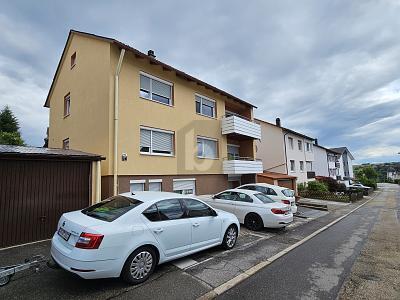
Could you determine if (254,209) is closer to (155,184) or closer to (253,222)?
(253,222)

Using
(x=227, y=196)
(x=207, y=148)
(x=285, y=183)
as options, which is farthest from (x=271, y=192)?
(x=285, y=183)

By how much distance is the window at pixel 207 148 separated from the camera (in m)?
14.5

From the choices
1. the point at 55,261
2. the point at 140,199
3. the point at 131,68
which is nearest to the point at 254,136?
the point at 131,68

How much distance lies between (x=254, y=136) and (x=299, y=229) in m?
8.26

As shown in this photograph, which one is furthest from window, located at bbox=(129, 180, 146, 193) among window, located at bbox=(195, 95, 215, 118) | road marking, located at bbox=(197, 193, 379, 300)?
road marking, located at bbox=(197, 193, 379, 300)

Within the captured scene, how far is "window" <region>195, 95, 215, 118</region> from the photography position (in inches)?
A: 583

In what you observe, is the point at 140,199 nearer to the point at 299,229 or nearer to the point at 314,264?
the point at 314,264

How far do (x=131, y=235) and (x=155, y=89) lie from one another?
9.07 metres

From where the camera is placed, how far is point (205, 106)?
50.3 ft

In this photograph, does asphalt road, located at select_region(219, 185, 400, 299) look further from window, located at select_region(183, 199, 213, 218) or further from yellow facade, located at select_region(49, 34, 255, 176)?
yellow facade, located at select_region(49, 34, 255, 176)

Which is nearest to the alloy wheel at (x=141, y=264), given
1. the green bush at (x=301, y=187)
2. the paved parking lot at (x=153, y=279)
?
the paved parking lot at (x=153, y=279)

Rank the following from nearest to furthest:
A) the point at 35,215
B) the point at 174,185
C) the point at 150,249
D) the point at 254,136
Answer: the point at 150,249, the point at 35,215, the point at 174,185, the point at 254,136

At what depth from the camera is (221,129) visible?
52.2 feet

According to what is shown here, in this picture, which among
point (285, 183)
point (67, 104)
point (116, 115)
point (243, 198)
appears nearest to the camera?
point (116, 115)
